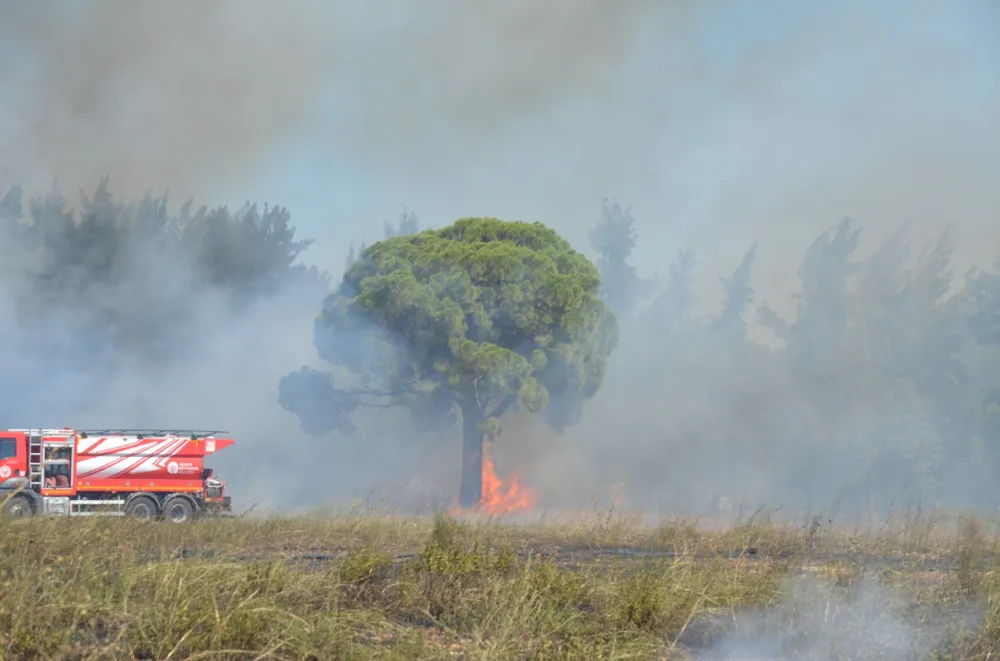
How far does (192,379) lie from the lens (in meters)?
44.3

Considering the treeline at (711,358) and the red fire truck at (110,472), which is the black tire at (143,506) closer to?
the red fire truck at (110,472)

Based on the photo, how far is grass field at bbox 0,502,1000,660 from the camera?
6.95 metres

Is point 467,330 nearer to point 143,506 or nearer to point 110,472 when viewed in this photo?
point 143,506

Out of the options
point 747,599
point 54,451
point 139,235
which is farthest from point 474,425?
point 747,599

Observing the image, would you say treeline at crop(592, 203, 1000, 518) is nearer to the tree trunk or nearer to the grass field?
the tree trunk

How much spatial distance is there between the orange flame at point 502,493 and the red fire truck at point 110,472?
1217 centimetres

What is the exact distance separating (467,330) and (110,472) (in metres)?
12.2

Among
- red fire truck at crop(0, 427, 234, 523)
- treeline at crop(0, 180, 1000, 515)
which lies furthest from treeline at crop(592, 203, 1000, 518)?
red fire truck at crop(0, 427, 234, 523)

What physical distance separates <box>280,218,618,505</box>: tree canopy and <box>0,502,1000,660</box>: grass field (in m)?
19.7

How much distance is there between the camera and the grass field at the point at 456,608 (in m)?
6.95

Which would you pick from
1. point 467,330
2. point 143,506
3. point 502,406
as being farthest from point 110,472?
point 502,406

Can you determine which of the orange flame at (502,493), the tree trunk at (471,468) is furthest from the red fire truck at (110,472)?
the orange flame at (502,493)

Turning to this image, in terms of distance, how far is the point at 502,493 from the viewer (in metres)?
38.0

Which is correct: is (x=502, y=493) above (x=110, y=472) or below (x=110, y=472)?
below
